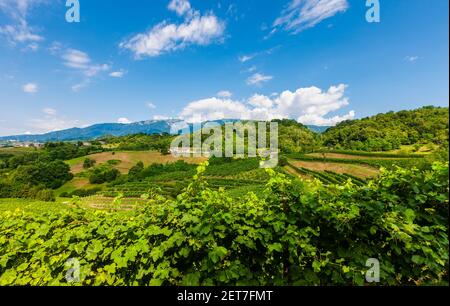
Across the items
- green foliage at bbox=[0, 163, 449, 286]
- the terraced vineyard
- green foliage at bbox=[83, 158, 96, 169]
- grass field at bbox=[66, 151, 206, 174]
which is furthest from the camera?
grass field at bbox=[66, 151, 206, 174]

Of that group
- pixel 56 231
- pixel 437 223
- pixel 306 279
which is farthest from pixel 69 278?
pixel 437 223

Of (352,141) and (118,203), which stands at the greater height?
(352,141)

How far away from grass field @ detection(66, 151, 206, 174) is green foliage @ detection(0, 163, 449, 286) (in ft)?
299

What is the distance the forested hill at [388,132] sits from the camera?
8062 cm

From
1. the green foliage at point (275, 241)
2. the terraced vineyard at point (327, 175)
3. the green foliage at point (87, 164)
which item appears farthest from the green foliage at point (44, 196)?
the green foliage at point (275, 241)

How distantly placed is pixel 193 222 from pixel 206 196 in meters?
0.54

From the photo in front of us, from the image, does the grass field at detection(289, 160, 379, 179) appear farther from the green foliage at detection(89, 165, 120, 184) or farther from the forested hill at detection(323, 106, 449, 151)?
the green foliage at detection(89, 165, 120, 184)

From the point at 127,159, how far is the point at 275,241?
10722 cm

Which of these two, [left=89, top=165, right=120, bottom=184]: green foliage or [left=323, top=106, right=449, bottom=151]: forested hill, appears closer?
[left=89, top=165, right=120, bottom=184]: green foliage

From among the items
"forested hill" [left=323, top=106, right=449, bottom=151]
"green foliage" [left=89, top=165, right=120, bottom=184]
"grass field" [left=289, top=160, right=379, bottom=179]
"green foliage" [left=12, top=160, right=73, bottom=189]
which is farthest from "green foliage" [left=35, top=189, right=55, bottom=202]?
"forested hill" [left=323, top=106, right=449, bottom=151]

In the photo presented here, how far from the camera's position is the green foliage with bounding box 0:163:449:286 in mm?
2768

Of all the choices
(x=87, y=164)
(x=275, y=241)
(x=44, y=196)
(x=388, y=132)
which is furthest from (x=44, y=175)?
(x=388, y=132)
